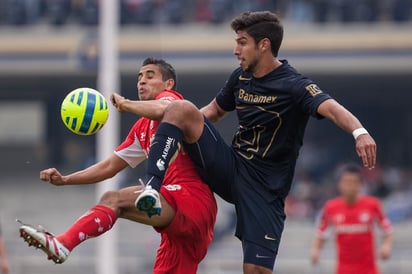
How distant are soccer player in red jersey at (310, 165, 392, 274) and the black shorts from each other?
16.3ft

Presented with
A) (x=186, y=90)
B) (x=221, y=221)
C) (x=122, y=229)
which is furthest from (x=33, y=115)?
(x=221, y=221)

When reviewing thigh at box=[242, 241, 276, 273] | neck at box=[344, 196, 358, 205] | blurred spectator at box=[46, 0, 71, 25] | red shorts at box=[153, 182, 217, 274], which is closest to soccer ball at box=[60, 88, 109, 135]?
red shorts at box=[153, 182, 217, 274]

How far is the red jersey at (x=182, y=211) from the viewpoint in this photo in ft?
27.7

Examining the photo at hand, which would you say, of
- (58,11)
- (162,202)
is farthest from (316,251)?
(58,11)

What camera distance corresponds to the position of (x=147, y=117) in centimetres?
815

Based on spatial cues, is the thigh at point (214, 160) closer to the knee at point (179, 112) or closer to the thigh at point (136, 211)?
the knee at point (179, 112)

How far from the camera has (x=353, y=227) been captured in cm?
1371

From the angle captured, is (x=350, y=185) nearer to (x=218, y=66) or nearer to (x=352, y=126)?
(x=352, y=126)

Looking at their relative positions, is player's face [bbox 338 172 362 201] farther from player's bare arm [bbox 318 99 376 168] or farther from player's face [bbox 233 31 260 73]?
player's bare arm [bbox 318 99 376 168]

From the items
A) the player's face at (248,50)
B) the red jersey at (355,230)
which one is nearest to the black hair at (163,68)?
the player's face at (248,50)

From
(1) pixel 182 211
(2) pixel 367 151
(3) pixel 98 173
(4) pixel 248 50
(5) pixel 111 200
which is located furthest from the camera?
(3) pixel 98 173

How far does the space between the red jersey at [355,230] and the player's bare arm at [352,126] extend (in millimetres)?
5697

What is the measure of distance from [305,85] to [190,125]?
943 millimetres

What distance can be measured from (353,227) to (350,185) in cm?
52
